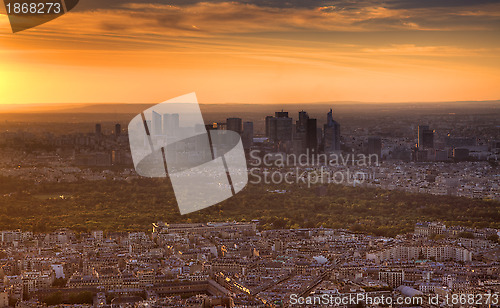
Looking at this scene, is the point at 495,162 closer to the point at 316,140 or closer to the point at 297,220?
the point at 316,140

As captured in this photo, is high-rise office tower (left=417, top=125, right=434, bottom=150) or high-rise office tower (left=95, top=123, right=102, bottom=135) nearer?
high-rise office tower (left=417, top=125, right=434, bottom=150)

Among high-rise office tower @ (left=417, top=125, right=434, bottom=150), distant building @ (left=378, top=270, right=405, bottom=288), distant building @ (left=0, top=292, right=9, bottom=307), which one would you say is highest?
distant building @ (left=0, top=292, right=9, bottom=307)

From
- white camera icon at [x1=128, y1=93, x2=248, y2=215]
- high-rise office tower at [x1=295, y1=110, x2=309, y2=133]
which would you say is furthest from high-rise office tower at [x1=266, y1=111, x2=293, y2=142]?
white camera icon at [x1=128, y1=93, x2=248, y2=215]

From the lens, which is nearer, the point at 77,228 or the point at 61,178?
the point at 77,228

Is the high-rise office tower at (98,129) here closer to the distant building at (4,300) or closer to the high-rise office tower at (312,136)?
the high-rise office tower at (312,136)

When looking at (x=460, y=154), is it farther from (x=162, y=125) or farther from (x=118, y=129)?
(x=118, y=129)

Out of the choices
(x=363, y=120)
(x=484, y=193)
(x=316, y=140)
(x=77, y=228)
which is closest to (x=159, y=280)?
(x=77, y=228)

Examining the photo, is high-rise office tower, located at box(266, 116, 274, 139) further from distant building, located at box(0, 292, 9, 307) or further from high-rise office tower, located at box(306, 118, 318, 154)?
distant building, located at box(0, 292, 9, 307)
